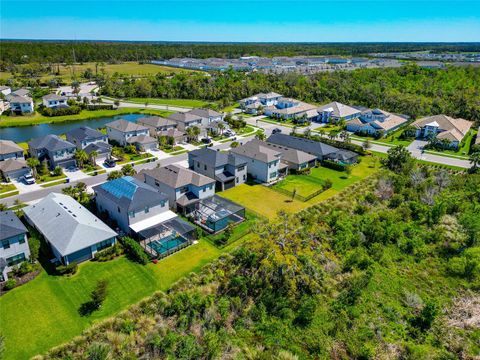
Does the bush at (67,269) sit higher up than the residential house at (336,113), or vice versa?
the residential house at (336,113)

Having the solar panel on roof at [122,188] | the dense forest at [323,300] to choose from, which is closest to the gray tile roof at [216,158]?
the solar panel on roof at [122,188]

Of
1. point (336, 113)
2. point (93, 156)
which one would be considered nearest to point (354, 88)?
point (336, 113)

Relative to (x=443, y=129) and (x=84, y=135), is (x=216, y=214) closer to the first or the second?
(x=84, y=135)

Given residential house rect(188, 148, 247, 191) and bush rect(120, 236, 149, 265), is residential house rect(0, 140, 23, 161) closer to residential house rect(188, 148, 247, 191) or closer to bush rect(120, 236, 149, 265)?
residential house rect(188, 148, 247, 191)

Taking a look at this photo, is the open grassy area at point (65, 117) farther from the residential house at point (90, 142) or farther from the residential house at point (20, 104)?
the residential house at point (90, 142)

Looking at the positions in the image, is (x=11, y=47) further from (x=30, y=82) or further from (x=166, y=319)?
(x=166, y=319)

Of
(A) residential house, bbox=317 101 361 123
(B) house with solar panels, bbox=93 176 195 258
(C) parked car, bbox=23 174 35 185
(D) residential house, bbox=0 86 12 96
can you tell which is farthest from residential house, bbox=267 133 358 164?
(D) residential house, bbox=0 86 12 96

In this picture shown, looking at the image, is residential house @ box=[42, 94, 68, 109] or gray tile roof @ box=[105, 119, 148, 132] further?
residential house @ box=[42, 94, 68, 109]
